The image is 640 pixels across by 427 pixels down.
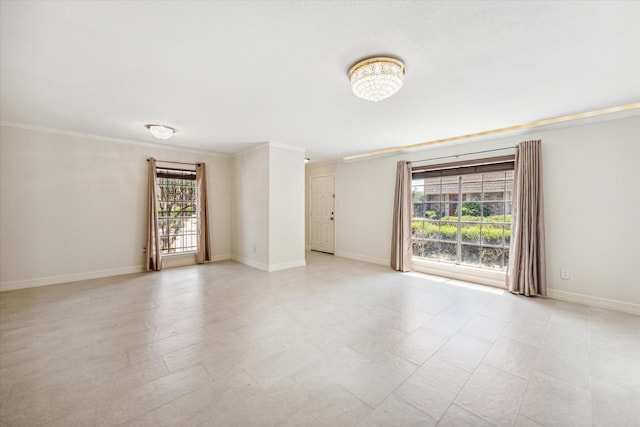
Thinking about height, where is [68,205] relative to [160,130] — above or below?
below

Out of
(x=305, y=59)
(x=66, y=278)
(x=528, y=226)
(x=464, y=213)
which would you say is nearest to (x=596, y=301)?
(x=528, y=226)

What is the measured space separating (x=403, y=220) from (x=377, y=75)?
11.2 feet

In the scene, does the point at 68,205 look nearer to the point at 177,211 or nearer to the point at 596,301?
the point at 177,211

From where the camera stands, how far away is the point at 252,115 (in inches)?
132

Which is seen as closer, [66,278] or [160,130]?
[160,130]

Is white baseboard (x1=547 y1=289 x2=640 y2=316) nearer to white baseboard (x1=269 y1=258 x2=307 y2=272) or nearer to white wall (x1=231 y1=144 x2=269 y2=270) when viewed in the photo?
white baseboard (x1=269 y1=258 x2=307 y2=272)

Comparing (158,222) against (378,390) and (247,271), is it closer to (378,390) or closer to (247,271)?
(247,271)

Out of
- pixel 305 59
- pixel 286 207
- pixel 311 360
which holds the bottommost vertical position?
pixel 311 360

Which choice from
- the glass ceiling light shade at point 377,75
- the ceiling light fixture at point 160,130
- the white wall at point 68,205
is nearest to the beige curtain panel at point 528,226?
the glass ceiling light shade at point 377,75

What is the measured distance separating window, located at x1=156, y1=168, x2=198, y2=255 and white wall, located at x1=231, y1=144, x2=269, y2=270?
86cm

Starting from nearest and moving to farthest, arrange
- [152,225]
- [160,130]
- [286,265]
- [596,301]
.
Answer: [596,301] → [160,130] → [152,225] → [286,265]

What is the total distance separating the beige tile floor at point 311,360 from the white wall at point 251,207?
1634mm

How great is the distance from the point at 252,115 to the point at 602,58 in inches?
132

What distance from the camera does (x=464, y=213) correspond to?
4586 mm
